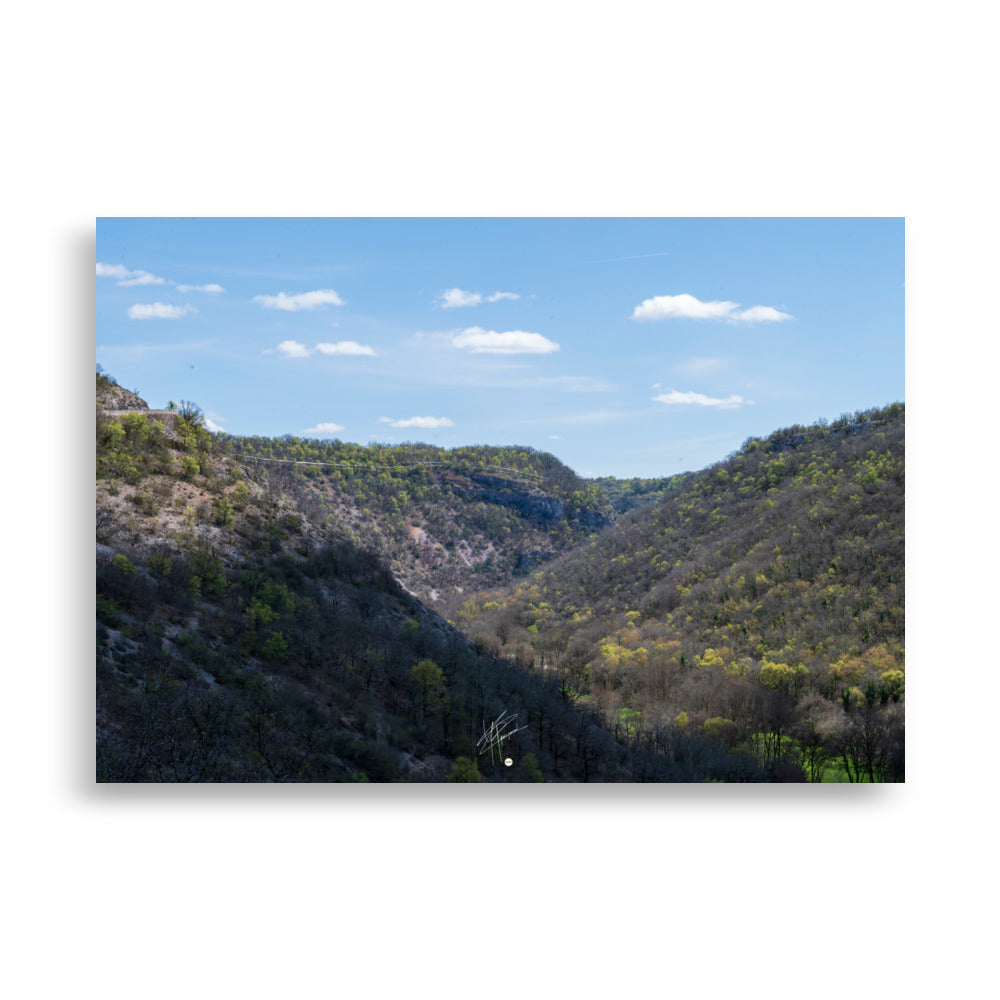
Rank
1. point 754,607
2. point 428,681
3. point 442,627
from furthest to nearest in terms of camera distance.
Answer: point 754,607 → point 442,627 → point 428,681

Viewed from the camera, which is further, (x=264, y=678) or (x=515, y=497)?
(x=515, y=497)

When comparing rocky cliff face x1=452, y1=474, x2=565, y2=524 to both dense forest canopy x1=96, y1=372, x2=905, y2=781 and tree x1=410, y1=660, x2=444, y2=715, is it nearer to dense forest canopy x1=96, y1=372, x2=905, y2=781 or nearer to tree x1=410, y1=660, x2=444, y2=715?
dense forest canopy x1=96, y1=372, x2=905, y2=781

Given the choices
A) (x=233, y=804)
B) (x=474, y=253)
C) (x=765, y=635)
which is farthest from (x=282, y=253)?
(x=765, y=635)

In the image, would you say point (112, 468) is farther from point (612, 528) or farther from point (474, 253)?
point (612, 528)

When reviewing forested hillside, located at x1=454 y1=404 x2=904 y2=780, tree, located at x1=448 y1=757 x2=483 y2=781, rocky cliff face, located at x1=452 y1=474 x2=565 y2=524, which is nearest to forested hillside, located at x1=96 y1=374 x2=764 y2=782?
tree, located at x1=448 y1=757 x2=483 y2=781

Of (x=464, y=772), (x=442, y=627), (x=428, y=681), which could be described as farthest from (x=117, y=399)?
(x=464, y=772)
